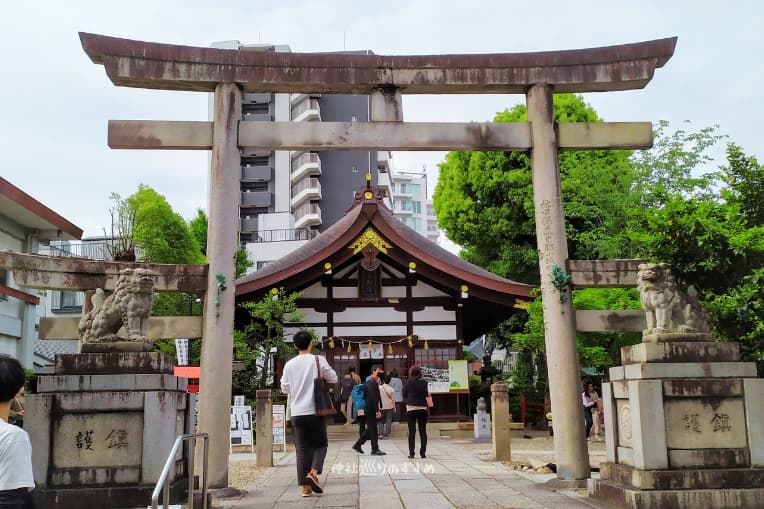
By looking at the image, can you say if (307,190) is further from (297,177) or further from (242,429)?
(242,429)

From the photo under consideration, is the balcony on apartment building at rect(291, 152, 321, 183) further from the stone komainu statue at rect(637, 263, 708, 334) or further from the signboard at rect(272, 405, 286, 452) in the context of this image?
the stone komainu statue at rect(637, 263, 708, 334)

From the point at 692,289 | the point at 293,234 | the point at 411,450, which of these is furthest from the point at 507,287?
the point at 293,234

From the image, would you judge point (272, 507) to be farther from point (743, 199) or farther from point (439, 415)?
Answer: point (439, 415)

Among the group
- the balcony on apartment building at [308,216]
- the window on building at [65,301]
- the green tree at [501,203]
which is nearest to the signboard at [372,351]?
the green tree at [501,203]

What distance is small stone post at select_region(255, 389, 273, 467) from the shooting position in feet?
39.7

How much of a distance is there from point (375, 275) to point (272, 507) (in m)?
13.3

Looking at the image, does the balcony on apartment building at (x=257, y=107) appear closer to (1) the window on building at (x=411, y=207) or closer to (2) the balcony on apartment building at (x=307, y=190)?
(2) the balcony on apartment building at (x=307, y=190)

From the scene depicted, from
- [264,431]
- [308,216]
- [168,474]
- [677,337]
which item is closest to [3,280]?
[264,431]

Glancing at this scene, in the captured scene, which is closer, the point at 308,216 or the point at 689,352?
the point at 689,352

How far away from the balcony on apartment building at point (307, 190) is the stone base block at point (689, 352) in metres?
42.3

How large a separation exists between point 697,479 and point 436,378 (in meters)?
13.7

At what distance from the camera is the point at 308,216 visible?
48.6 metres

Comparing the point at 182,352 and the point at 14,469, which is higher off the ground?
the point at 182,352

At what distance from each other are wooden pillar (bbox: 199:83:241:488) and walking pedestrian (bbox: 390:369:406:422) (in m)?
10.2
